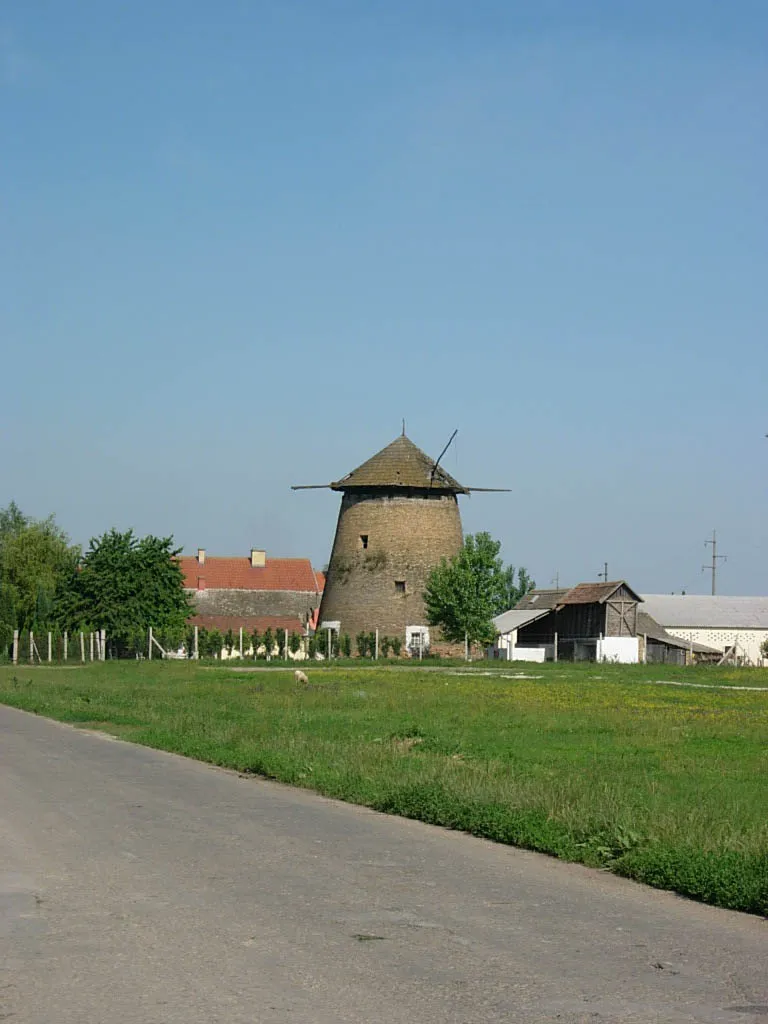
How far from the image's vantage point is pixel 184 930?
25.9ft

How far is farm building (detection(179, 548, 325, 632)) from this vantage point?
321ft

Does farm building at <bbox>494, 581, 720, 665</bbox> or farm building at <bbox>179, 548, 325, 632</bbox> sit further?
farm building at <bbox>179, 548, 325, 632</bbox>

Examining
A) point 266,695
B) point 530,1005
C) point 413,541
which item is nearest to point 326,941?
point 530,1005

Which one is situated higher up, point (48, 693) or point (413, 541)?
point (413, 541)

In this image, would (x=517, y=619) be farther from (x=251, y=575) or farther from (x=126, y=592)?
(x=126, y=592)

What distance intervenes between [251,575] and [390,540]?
2446cm

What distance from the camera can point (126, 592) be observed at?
68188mm

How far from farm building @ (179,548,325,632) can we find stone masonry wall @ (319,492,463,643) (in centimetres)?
1746

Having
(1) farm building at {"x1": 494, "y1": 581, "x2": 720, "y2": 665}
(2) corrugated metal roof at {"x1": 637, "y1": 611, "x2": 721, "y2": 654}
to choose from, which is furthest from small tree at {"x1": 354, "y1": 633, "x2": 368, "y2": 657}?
(2) corrugated metal roof at {"x1": 637, "y1": 611, "x2": 721, "y2": 654}

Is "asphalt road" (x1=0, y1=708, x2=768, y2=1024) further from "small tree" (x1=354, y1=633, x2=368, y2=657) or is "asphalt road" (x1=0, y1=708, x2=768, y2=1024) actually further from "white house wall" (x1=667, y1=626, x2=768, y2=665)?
"white house wall" (x1=667, y1=626, x2=768, y2=665)

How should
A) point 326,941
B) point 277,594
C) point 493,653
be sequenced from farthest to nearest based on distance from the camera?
point 277,594 → point 493,653 → point 326,941

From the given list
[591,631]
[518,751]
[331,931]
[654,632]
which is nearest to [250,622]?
[591,631]

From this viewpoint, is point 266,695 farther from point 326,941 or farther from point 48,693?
point 326,941

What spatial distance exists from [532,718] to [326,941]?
765 inches
